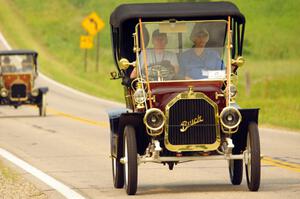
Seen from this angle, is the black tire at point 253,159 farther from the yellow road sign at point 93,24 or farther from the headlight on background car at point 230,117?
the yellow road sign at point 93,24

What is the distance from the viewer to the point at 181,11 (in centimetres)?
1322

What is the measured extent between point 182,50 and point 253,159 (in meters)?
2.02

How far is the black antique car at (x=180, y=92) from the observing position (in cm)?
1220

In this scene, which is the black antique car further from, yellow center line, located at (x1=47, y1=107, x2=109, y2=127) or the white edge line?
yellow center line, located at (x1=47, y1=107, x2=109, y2=127)

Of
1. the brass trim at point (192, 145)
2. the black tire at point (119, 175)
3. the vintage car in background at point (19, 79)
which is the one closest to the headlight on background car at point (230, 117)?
the brass trim at point (192, 145)

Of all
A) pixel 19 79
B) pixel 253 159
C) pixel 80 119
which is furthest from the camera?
pixel 19 79

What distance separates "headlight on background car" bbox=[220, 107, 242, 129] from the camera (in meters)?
12.1

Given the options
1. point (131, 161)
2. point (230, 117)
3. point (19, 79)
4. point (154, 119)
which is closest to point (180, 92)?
point (154, 119)

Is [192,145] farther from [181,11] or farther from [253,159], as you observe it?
[181,11]

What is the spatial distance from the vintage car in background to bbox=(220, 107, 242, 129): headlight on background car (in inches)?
877

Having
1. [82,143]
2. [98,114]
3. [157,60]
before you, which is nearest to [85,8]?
[98,114]

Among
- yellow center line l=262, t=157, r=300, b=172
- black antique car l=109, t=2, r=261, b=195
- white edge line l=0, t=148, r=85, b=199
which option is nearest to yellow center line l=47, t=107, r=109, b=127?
white edge line l=0, t=148, r=85, b=199

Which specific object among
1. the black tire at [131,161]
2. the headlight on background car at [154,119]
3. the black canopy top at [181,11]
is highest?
the black canopy top at [181,11]

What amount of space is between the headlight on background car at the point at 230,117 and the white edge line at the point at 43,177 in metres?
1.86
